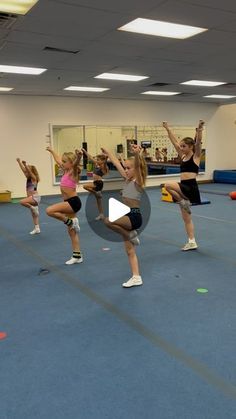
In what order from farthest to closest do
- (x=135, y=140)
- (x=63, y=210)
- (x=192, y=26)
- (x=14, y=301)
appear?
1. (x=135, y=140)
2. (x=192, y=26)
3. (x=63, y=210)
4. (x=14, y=301)

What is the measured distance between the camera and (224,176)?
13.0 meters

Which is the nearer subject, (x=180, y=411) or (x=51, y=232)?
(x=180, y=411)

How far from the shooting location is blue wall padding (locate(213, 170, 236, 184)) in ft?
41.3

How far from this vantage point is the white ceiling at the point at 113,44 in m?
3.97

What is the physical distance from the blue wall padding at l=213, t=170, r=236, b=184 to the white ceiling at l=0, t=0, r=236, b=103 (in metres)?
4.44

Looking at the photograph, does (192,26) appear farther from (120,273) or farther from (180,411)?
(180,411)

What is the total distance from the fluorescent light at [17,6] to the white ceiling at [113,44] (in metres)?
0.08

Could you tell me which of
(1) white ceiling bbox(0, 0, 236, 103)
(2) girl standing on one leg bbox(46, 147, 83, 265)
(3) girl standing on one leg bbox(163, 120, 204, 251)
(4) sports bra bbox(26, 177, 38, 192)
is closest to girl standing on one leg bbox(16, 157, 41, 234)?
(4) sports bra bbox(26, 177, 38, 192)

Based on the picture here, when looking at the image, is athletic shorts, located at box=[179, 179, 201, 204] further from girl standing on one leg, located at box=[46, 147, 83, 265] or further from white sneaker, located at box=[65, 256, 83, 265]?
white sneaker, located at box=[65, 256, 83, 265]

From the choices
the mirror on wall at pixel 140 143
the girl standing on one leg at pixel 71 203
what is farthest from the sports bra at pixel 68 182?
the mirror on wall at pixel 140 143

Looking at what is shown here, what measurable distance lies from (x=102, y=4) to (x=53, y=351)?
3.40m

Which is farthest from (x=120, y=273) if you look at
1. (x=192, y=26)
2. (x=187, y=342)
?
(x=192, y=26)

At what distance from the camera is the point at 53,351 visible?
2.46m

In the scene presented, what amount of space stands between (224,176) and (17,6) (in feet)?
34.1
